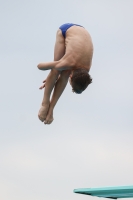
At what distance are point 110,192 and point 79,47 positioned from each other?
13.2 ft

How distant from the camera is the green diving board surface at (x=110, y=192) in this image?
19203mm

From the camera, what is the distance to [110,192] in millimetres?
19641

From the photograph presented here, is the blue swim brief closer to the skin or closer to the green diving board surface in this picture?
the skin

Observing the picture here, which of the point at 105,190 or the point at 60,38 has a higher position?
the point at 60,38

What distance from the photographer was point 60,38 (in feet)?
60.2

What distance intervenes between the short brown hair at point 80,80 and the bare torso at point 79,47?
0.17 meters

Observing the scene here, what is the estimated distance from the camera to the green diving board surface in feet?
63.0

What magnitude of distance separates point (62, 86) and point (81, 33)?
1335 millimetres

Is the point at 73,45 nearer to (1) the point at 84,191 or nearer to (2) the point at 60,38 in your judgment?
(2) the point at 60,38

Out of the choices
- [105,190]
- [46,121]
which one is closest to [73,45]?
[46,121]

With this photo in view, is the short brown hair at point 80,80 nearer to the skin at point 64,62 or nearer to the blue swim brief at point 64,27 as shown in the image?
the skin at point 64,62

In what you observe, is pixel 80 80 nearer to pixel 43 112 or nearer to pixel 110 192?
pixel 43 112

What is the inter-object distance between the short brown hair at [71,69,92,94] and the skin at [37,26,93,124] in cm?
15

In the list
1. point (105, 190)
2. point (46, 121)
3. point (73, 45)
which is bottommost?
point (105, 190)
